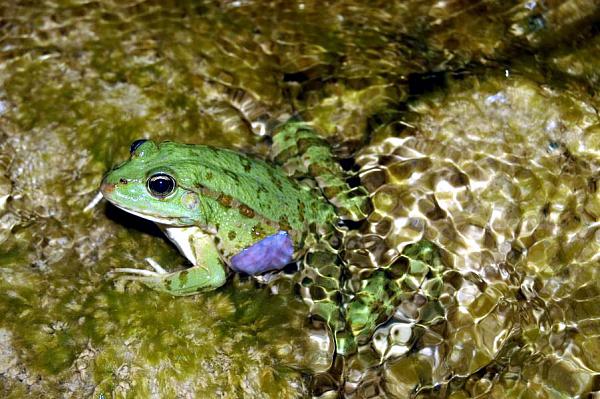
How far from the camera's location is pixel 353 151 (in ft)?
15.9

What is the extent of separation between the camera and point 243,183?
4.02 metres

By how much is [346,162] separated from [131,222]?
5.38 feet

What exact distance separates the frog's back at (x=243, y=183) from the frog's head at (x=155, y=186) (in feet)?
0.04

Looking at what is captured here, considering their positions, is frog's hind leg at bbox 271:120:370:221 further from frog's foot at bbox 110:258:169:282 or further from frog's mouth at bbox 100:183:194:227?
frog's foot at bbox 110:258:169:282

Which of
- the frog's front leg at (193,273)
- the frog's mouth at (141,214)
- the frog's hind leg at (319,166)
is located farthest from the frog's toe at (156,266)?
the frog's hind leg at (319,166)

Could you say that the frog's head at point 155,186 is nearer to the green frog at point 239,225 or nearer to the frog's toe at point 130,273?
the green frog at point 239,225


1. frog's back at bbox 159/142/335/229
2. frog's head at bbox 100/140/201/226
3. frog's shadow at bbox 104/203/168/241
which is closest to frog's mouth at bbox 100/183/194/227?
frog's head at bbox 100/140/201/226

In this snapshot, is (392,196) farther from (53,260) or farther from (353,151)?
(53,260)

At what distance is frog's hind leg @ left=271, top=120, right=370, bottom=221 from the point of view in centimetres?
445

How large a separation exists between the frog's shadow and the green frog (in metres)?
0.19

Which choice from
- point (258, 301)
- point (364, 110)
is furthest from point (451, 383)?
point (364, 110)

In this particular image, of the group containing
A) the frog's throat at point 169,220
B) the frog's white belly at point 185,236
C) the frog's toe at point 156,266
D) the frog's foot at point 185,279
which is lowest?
the frog's toe at point 156,266

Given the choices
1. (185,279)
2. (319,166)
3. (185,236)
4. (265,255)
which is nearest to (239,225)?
(265,255)

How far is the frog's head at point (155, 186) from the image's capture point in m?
3.84
